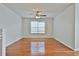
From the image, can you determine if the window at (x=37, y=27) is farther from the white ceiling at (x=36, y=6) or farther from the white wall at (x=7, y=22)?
the white ceiling at (x=36, y=6)

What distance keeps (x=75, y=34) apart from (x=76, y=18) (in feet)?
1.47

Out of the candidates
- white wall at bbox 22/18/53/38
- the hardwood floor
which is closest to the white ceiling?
the hardwood floor

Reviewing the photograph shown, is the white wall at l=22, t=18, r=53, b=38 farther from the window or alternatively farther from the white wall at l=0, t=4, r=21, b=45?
the white wall at l=0, t=4, r=21, b=45

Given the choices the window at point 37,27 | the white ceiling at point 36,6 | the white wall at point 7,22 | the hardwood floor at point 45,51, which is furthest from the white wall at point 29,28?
the hardwood floor at point 45,51

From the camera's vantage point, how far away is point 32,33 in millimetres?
9891

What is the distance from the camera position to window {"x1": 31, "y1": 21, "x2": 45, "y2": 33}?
9.95m

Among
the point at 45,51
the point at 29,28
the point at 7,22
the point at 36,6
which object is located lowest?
the point at 45,51

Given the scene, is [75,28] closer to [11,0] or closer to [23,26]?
[11,0]

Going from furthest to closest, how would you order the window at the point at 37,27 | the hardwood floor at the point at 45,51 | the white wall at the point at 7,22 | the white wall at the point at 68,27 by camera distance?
the window at the point at 37,27 → the white wall at the point at 7,22 → the white wall at the point at 68,27 → the hardwood floor at the point at 45,51

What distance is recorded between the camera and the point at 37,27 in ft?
33.3

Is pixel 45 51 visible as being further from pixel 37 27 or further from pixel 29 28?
pixel 37 27

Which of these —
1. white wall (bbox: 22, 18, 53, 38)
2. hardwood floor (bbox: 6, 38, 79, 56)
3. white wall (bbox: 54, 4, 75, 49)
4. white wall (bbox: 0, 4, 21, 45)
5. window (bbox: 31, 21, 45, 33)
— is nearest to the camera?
hardwood floor (bbox: 6, 38, 79, 56)

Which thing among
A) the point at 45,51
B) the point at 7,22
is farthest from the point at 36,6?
the point at 45,51

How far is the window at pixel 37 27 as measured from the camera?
9.95m
